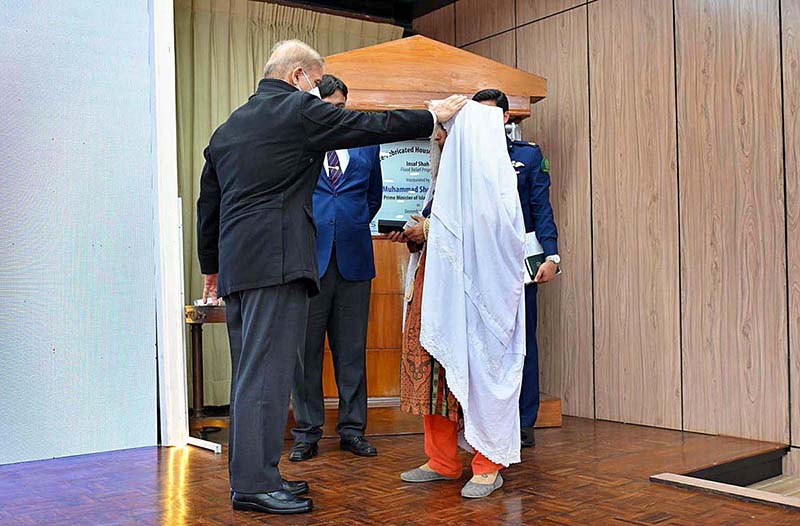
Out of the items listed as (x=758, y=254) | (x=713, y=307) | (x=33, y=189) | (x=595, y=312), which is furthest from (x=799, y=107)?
(x=33, y=189)

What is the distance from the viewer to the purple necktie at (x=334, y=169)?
353 centimetres

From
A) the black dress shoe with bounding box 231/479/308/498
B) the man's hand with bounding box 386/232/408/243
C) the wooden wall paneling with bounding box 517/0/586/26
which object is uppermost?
the wooden wall paneling with bounding box 517/0/586/26

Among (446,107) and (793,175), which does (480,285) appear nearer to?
(446,107)

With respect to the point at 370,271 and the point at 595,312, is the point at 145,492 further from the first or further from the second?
the point at 595,312

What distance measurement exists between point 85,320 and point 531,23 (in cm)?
300

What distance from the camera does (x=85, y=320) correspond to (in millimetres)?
3664

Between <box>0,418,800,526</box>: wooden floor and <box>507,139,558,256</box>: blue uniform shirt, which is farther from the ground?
<box>507,139,558,256</box>: blue uniform shirt

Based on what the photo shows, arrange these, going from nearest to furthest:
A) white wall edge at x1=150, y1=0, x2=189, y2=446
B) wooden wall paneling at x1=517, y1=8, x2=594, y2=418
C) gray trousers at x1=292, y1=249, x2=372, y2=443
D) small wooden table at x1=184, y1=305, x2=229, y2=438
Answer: gray trousers at x1=292, y1=249, x2=372, y2=443 → white wall edge at x1=150, y1=0, x2=189, y2=446 → small wooden table at x1=184, y1=305, x2=229, y2=438 → wooden wall paneling at x1=517, y1=8, x2=594, y2=418

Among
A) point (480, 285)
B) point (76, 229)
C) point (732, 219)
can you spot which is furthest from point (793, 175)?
point (76, 229)

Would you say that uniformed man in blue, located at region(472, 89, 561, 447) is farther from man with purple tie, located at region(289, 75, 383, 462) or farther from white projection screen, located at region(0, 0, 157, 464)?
white projection screen, located at region(0, 0, 157, 464)

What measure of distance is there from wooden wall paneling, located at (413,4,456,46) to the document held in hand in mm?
2325

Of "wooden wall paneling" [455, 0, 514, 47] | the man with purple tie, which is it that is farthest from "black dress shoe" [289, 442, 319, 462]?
"wooden wall paneling" [455, 0, 514, 47]

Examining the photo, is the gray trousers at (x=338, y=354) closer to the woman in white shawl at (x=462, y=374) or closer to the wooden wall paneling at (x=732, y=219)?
the woman in white shawl at (x=462, y=374)

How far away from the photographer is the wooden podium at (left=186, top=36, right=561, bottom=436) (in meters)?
4.09
